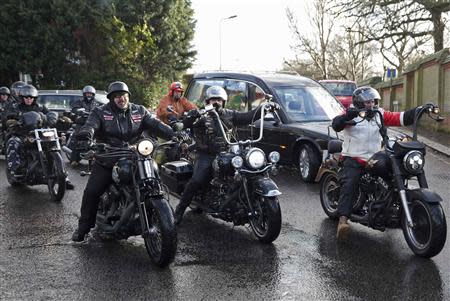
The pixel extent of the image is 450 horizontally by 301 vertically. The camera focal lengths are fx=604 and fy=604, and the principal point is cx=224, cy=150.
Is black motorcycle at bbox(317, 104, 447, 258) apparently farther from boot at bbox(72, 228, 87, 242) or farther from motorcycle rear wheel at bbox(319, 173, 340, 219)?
boot at bbox(72, 228, 87, 242)

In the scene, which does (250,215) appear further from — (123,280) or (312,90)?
(312,90)

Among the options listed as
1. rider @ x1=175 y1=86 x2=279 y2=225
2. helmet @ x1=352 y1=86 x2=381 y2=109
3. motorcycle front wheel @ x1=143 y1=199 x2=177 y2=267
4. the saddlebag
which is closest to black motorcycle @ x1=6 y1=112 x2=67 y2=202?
the saddlebag

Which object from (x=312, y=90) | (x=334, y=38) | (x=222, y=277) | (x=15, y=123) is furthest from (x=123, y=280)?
(x=334, y=38)

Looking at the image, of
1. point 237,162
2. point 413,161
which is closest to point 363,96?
point 413,161

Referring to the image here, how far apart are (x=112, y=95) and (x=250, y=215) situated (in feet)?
6.17

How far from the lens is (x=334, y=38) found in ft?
173

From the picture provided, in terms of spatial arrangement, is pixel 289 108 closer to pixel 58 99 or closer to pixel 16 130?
pixel 16 130

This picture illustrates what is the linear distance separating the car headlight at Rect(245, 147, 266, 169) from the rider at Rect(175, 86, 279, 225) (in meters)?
0.58

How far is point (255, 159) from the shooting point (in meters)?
6.21

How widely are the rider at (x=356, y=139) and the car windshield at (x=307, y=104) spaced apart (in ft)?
14.6

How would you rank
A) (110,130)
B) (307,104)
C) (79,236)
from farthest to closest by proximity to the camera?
(307,104)
(79,236)
(110,130)

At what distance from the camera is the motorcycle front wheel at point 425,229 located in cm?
545

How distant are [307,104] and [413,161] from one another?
562 centimetres

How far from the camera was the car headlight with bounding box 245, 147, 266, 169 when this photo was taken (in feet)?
20.3
